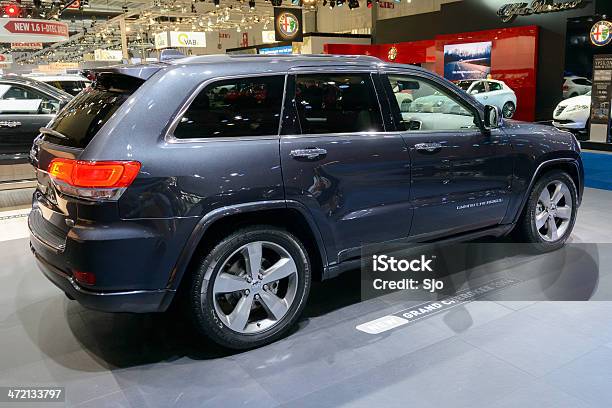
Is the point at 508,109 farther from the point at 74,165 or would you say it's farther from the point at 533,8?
the point at 74,165

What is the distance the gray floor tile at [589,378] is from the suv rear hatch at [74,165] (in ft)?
7.43

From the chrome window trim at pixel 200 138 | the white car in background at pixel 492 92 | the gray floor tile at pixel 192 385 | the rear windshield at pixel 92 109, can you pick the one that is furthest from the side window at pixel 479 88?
the gray floor tile at pixel 192 385

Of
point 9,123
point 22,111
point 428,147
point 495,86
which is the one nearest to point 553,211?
point 428,147

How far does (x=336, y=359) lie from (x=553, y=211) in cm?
258

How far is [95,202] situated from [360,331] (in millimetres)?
1643

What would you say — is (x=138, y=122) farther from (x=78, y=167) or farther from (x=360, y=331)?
(x=360, y=331)

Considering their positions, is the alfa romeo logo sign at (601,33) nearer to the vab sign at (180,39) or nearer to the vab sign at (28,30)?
the vab sign at (180,39)

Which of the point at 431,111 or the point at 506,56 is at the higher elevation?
the point at 506,56

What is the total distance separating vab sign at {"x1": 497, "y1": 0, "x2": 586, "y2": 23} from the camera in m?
14.2

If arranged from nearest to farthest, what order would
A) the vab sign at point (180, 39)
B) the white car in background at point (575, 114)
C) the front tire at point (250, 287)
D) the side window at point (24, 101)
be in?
the front tire at point (250, 287) < the side window at point (24, 101) < the white car in background at point (575, 114) < the vab sign at point (180, 39)

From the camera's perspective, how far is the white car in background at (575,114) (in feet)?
36.8

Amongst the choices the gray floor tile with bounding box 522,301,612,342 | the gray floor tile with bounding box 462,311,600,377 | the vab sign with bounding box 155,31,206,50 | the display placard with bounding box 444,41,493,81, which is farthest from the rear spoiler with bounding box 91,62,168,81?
the vab sign with bounding box 155,31,206,50

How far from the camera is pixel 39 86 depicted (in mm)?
7203

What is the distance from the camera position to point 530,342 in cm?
301
